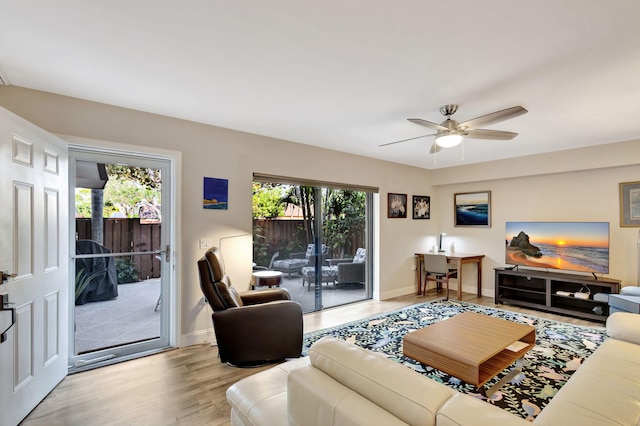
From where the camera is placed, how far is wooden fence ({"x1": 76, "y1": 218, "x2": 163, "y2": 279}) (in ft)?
10.2

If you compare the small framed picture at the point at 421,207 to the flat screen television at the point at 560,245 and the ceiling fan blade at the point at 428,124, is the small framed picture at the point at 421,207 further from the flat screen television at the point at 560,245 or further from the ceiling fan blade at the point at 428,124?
the ceiling fan blade at the point at 428,124

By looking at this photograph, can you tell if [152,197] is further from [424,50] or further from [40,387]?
[424,50]

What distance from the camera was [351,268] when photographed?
5.29 metres

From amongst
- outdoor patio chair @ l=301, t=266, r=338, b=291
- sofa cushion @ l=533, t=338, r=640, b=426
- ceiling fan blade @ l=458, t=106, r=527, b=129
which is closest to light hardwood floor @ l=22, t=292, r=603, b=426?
outdoor patio chair @ l=301, t=266, r=338, b=291

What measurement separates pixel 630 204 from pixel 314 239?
4.41 m

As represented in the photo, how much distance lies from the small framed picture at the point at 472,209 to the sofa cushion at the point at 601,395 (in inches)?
149

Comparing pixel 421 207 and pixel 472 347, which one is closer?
pixel 472 347

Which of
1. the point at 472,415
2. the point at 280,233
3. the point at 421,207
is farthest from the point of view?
the point at 421,207

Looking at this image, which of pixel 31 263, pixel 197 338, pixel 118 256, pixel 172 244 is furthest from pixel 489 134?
pixel 31 263

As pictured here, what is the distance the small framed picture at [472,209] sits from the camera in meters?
5.81

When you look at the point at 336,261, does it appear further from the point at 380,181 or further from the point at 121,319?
the point at 121,319

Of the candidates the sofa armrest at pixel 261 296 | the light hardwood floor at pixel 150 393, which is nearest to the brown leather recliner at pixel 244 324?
the light hardwood floor at pixel 150 393

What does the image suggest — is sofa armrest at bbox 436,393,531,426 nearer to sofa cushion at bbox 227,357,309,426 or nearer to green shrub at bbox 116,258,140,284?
sofa cushion at bbox 227,357,309,426

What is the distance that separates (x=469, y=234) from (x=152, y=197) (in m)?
5.44
